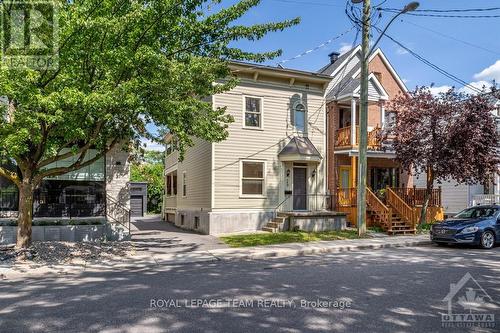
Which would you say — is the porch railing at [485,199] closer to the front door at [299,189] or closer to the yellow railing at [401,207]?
the yellow railing at [401,207]

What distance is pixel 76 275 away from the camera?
977cm

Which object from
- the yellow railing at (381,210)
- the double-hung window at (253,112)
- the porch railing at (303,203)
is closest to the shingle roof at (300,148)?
the double-hung window at (253,112)

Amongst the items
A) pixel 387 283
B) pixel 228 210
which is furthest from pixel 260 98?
pixel 387 283

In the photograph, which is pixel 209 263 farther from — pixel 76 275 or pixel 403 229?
pixel 403 229

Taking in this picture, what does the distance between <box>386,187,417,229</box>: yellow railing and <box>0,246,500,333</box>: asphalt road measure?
26.0 feet

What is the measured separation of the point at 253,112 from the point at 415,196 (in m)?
9.97

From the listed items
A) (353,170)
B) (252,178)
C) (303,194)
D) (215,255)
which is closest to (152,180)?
(252,178)

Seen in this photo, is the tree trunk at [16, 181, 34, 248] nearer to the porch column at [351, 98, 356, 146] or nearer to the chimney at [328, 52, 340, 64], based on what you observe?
the porch column at [351, 98, 356, 146]

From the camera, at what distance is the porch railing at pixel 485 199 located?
81.6 ft

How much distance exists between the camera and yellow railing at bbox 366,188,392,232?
1813 cm

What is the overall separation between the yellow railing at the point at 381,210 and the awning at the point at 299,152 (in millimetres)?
3305

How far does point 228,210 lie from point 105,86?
9.88 meters

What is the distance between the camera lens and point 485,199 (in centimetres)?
2525

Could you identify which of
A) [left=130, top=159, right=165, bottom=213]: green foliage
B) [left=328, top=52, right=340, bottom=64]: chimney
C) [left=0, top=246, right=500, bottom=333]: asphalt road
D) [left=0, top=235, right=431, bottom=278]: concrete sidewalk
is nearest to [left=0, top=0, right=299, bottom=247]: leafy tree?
[left=0, top=235, right=431, bottom=278]: concrete sidewalk
